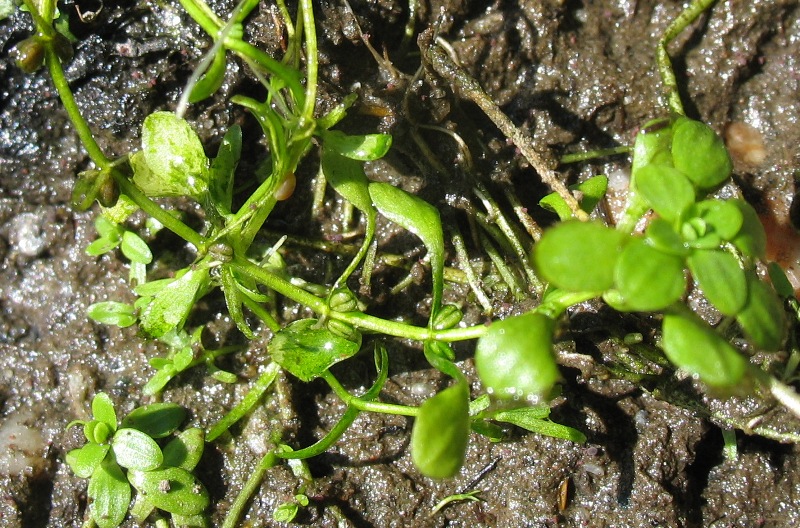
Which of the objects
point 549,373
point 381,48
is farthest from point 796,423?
point 381,48

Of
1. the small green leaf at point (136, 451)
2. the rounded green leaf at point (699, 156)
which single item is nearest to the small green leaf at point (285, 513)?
the small green leaf at point (136, 451)

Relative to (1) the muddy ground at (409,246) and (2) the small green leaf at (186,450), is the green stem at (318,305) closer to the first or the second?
(1) the muddy ground at (409,246)

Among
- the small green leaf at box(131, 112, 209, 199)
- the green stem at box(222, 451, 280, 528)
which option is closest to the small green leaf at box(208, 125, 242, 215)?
the small green leaf at box(131, 112, 209, 199)

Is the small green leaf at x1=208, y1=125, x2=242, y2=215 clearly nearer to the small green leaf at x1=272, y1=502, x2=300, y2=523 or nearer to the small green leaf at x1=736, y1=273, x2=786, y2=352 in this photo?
the small green leaf at x1=272, y1=502, x2=300, y2=523

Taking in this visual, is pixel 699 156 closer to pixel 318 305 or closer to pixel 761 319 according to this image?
pixel 761 319

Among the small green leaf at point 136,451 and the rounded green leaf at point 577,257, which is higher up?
the rounded green leaf at point 577,257

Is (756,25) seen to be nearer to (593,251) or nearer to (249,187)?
(593,251)

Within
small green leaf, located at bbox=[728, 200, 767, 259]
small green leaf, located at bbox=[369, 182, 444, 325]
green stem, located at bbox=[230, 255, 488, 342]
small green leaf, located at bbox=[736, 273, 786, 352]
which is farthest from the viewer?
small green leaf, located at bbox=[369, 182, 444, 325]
